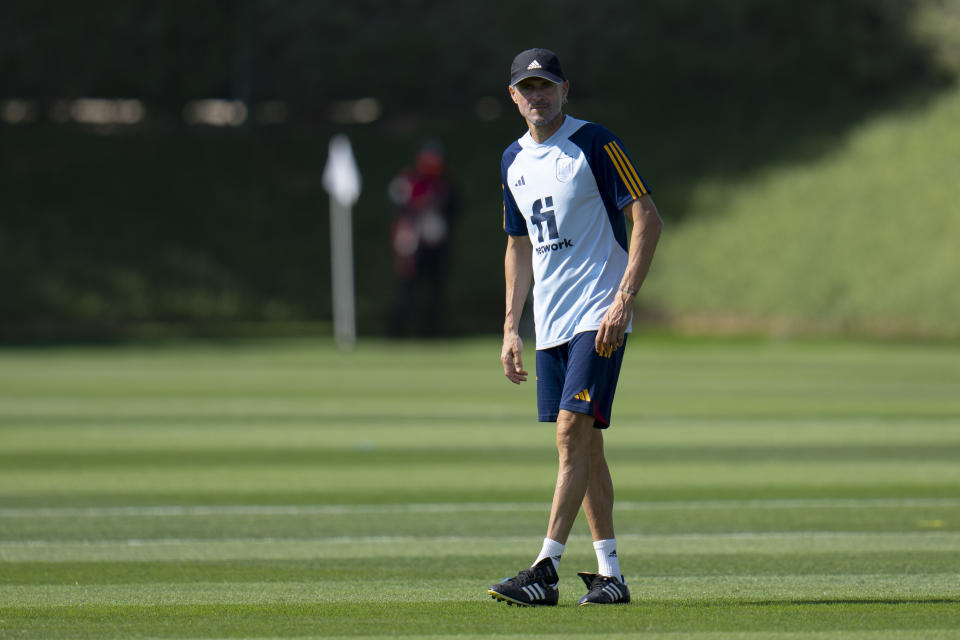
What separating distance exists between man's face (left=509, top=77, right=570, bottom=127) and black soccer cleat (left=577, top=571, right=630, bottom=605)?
1748 millimetres

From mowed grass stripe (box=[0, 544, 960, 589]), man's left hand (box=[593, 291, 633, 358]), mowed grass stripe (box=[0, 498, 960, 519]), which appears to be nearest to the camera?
man's left hand (box=[593, 291, 633, 358])

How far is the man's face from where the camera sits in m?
6.41

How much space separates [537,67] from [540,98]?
0.48 ft

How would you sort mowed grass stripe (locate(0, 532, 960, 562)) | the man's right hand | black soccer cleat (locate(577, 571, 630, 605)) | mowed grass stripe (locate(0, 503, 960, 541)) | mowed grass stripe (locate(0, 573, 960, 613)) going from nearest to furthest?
black soccer cleat (locate(577, 571, 630, 605)) → mowed grass stripe (locate(0, 573, 960, 613)) → the man's right hand → mowed grass stripe (locate(0, 532, 960, 562)) → mowed grass stripe (locate(0, 503, 960, 541))

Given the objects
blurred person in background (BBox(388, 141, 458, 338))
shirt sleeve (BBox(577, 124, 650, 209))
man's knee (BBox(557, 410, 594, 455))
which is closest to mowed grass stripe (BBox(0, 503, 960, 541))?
man's knee (BBox(557, 410, 594, 455))

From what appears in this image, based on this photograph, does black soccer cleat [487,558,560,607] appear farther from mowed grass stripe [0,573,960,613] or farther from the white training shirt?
the white training shirt

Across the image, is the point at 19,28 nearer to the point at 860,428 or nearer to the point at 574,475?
the point at 860,428

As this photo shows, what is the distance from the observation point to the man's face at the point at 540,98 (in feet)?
21.0

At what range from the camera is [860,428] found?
14586mm

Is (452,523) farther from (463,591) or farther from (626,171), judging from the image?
(626,171)

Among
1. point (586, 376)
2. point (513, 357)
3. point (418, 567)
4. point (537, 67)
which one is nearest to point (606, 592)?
point (586, 376)

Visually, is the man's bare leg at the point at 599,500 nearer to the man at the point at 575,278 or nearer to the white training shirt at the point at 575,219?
the man at the point at 575,278

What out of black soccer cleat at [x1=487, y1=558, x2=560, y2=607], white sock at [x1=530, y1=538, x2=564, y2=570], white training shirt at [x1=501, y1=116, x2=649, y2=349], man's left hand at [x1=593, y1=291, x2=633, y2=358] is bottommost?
black soccer cleat at [x1=487, y1=558, x2=560, y2=607]

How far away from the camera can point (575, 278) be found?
6.49 metres
